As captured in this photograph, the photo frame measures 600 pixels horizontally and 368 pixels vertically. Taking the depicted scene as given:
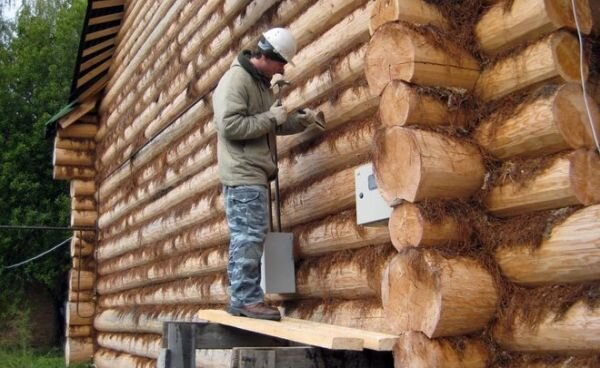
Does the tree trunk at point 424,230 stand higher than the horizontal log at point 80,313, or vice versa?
the horizontal log at point 80,313

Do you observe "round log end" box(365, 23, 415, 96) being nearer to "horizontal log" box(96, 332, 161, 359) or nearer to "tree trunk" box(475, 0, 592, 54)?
"tree trunk" box(475, 0, 592, 54)

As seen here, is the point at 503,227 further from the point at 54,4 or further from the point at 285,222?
the point at 54,4

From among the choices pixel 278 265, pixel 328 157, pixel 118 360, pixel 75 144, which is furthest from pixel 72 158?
pixel 328 157

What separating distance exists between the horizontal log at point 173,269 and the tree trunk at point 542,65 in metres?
3.83

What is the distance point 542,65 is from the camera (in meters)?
3.20

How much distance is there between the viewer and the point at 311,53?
5262 mm

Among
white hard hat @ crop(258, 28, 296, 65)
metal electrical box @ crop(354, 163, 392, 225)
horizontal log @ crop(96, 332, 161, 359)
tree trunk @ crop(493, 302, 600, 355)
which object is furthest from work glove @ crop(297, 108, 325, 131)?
horizontal log @ crop(96, 332, 161, 359)

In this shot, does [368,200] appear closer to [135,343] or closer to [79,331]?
[135,343]

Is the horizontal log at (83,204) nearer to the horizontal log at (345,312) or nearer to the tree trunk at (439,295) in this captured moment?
the horizontal log at (345,312)

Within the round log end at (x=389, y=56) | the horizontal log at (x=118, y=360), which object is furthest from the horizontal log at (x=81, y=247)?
the round log end at (x=389, y=56)

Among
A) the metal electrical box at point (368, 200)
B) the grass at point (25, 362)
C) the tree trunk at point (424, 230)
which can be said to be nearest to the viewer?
the tree trunk at point (424, 230)

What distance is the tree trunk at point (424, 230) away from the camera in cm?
320

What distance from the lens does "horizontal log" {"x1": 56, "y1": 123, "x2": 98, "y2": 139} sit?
516 inches

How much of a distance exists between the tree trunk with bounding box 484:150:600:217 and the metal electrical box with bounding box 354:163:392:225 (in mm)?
746
